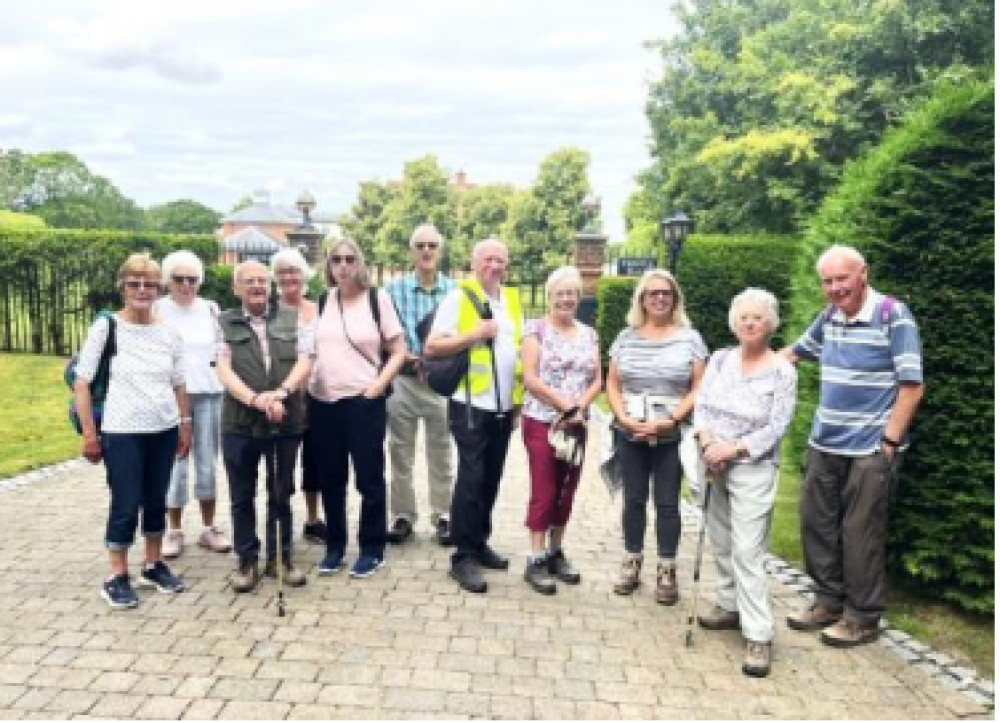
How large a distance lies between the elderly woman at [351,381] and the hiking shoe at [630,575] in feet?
4.77

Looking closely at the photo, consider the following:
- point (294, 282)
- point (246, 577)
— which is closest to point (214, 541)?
point (246, 577)

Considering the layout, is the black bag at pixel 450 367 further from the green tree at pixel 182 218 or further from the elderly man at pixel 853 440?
the green tree at pixel 182 218

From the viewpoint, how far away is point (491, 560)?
4926 mm

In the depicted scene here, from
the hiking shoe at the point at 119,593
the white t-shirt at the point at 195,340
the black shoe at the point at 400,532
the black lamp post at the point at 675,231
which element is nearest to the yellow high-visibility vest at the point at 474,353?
the black shoe at the point at 400,532

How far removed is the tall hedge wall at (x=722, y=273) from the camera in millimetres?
13922

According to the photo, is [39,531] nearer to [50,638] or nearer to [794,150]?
[50,638]

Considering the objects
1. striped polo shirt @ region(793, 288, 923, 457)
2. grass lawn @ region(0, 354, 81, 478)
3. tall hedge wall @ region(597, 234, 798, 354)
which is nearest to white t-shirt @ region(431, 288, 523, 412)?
striped polo shirt @ region(793, 288, 923, 457)

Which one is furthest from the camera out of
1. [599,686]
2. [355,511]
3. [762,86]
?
[762,86]

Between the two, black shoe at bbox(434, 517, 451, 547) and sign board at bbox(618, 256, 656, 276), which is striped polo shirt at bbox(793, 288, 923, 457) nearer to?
black shoe at bbox(434, 517, 451, 547)

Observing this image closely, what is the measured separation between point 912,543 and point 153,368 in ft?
13.4

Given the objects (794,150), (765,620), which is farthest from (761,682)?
(794,150)

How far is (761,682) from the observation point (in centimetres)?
356

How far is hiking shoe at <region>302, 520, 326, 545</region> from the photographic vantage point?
526 cm

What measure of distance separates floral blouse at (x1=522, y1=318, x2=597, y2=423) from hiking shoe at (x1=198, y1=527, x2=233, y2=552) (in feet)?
7.15
